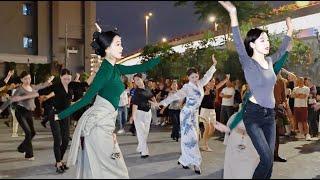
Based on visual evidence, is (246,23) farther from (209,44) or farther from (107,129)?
(107,129)

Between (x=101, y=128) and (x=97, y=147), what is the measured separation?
0.22 m

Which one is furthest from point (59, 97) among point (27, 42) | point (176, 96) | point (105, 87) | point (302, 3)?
point (27, 42)

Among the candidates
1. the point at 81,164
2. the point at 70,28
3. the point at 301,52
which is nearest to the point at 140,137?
the point at 81,164

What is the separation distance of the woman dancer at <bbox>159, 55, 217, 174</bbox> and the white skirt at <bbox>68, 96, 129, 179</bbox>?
8.67 feet

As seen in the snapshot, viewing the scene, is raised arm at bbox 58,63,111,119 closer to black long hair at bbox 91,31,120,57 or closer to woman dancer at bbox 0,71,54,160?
black long hair at bbox 91,31,120,57

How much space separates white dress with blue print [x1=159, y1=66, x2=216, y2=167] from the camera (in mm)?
8125

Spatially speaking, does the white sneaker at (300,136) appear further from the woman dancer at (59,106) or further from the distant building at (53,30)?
the distant building at (53,30)

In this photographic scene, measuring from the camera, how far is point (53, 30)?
113 feet

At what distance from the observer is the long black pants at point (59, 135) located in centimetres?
805

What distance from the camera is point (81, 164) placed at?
5523mm

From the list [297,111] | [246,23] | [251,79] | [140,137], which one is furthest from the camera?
[246,23]

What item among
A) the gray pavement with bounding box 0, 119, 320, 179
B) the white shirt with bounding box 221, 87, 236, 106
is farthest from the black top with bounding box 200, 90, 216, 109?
→ the white shirt with bounding box 221, 87, 236, 106

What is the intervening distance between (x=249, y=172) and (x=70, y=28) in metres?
31.4

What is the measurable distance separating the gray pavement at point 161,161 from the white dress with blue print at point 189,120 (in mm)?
264
